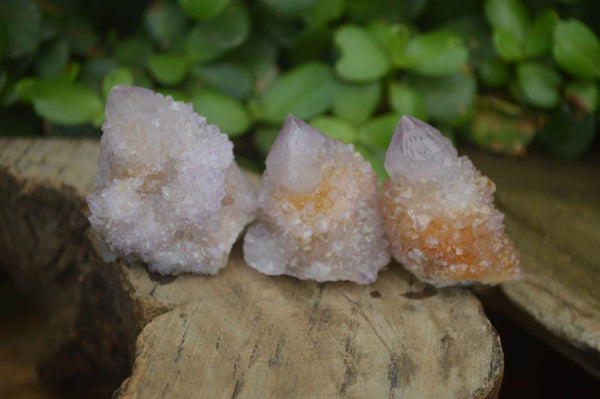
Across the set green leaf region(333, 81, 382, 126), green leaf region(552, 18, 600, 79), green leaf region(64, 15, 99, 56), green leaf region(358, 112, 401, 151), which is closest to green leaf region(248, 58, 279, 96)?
green leaf region(333, 81, 382, 126)

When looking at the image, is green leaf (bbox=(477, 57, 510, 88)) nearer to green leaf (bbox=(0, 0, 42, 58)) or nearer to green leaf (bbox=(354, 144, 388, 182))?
green leaf (bbox=(354, 144, 388, 182))

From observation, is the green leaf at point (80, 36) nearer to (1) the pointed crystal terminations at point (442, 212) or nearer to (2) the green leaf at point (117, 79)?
(2) the green leaf at point (117, 79)

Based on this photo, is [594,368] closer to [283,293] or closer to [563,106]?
[283,293]

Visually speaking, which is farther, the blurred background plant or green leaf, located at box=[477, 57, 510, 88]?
green leaf, located at box=[477, 57, 510, 88]

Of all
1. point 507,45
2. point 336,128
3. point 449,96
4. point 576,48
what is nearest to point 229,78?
point 336,128

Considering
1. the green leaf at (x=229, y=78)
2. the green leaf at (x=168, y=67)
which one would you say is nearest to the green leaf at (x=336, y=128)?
the green leaf at (x=229, y=78)
